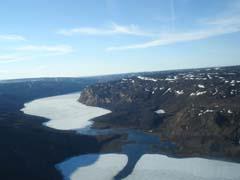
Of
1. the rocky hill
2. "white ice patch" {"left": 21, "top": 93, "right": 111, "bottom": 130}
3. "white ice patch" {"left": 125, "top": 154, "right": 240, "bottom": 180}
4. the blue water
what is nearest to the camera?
"white ice patch" {"left": 125, "top": 154, "right": 240, "bottom": 180}

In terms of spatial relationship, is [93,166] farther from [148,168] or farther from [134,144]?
[134,144]

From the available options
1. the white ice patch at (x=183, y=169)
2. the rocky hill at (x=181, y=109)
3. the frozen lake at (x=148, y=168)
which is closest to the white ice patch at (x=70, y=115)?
the rocky hill at (x=181, y=109)

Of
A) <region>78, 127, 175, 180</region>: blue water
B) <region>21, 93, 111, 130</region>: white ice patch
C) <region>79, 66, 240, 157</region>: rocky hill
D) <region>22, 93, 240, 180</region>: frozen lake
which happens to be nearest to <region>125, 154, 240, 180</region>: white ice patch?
<region>22, 93, 240, 180</region>: frozen lake

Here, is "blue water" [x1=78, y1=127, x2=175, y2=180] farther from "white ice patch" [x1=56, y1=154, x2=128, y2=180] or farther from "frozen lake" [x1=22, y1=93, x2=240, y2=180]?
"white ice patch" [x1=56, y1=154, x2=128, y2=180]

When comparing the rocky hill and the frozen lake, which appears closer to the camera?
the frozen lake

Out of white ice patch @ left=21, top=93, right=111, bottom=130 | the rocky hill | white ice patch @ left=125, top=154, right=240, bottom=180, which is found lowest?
white ice patch @ left=21, top=93, right=111, bottom=130

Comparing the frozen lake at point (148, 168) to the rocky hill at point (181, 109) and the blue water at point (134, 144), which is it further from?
the rocky hill at point (181, 109)

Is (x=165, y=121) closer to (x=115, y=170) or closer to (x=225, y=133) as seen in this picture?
(x=225, y=133)
